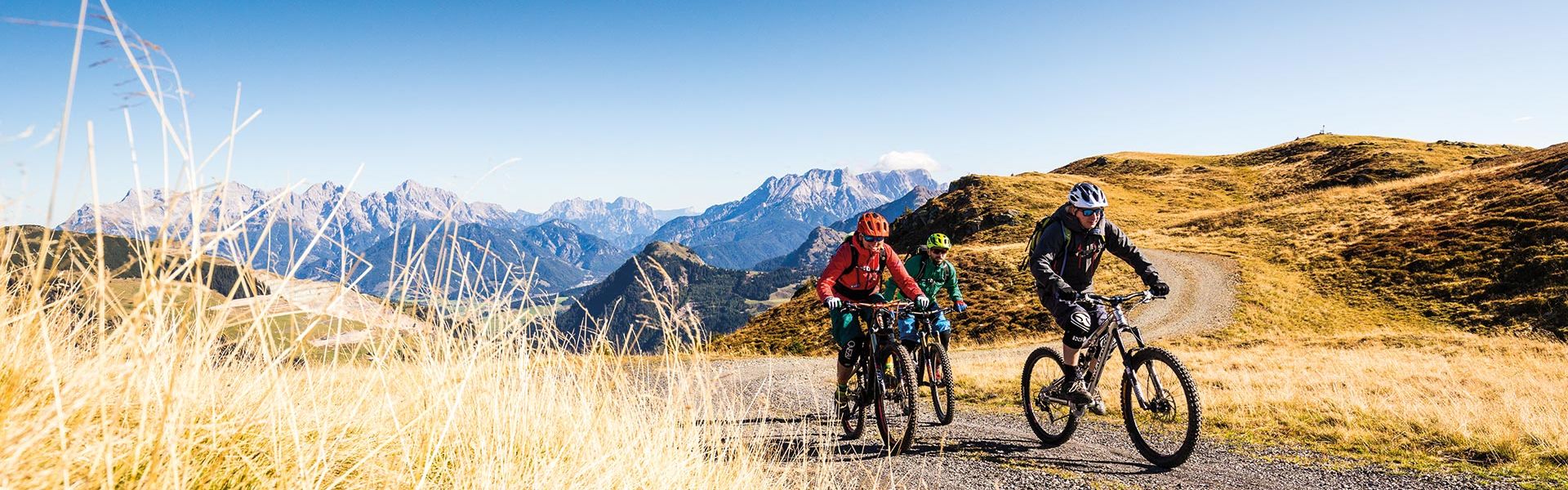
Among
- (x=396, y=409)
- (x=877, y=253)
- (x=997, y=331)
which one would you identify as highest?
(x=877, y=253)

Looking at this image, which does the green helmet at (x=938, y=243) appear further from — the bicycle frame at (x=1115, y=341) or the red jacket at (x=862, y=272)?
the bicycle frame at (x=1115, y=341)

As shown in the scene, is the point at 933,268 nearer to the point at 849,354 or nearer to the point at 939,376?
the point at 939,376

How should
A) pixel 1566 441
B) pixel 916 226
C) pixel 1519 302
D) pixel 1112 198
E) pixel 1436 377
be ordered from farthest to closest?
pixel 916 226, pixel 1112 198, pixel 1519 302, pixel 1436 377, pixel 1566 441

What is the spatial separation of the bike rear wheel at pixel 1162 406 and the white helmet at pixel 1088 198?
4.58 feet

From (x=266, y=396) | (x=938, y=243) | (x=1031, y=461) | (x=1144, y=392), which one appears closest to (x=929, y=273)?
(x=938, y=243)

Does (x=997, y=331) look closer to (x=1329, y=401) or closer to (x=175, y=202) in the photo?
(x=1329, y=401)

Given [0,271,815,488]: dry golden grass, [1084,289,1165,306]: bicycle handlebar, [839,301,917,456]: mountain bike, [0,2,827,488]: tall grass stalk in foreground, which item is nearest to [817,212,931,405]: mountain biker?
[839,301,917,456]: mountain bike

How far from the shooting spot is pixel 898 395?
7.25m

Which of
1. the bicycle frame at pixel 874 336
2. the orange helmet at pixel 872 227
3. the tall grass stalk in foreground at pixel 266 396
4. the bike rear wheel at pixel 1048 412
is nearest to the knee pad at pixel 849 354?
the bicycle frame at pixel 874 336

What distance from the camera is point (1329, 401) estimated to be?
9.00 meters

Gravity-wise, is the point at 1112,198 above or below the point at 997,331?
above

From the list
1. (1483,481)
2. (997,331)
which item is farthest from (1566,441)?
(997,331)

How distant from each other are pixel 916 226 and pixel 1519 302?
57.6 m

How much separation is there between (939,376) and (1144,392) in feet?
8.59
